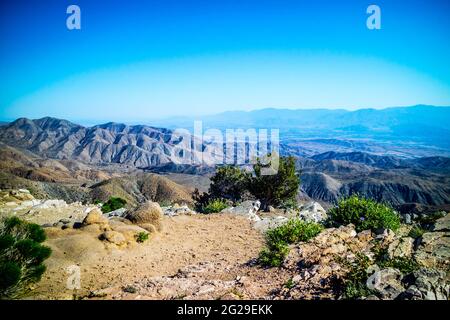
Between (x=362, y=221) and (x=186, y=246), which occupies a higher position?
Answer: (x=362, y=221)

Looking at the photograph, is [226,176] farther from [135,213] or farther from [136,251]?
[136,251]

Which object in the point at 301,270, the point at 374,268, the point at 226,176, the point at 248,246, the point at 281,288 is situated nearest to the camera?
the point at 374,268

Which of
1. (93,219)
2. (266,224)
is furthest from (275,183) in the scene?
(93,219)

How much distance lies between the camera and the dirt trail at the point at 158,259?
752cm

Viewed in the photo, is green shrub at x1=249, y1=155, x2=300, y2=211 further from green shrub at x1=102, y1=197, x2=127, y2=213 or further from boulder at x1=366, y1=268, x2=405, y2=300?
boulder at x1=366, y1=268, x2=405, y2=300

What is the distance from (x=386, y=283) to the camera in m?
5.48

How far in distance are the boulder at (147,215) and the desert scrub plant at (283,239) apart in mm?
4656

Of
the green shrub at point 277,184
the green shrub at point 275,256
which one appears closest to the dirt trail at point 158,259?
the green shrub at point 275,256

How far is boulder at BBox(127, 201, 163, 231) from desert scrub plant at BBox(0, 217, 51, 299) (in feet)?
14.7

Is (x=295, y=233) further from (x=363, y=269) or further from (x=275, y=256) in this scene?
(x=363, y=269)

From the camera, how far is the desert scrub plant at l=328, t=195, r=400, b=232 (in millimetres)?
10379
